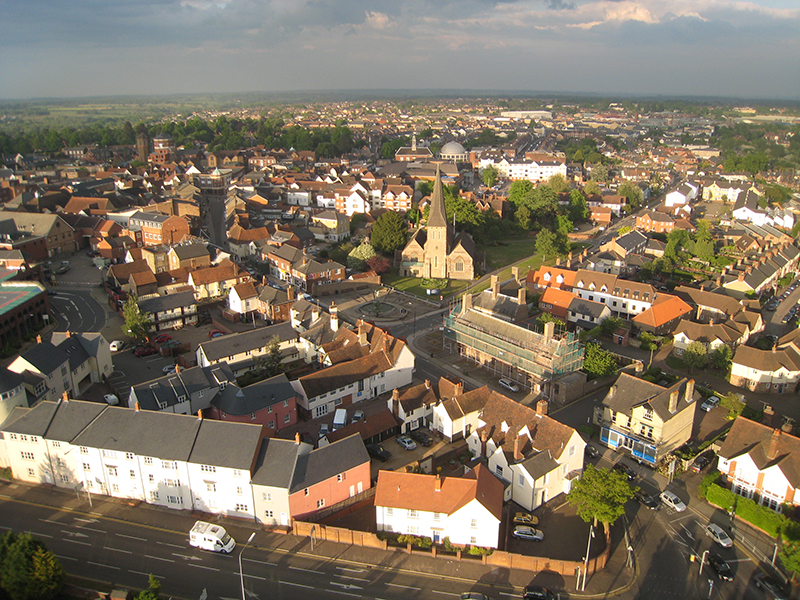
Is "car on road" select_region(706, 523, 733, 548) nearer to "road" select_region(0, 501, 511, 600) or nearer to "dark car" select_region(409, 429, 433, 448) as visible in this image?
"road" select_region(0, 501, 511, 600)

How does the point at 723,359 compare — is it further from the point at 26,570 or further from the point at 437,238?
the point at 26,570

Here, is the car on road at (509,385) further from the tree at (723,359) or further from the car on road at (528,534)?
the tree at (723,359)

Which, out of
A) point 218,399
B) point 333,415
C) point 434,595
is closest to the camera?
point 434,595

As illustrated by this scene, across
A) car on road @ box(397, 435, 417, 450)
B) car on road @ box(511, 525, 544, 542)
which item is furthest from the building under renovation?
car on road @ box(511, 525, 544, 542)

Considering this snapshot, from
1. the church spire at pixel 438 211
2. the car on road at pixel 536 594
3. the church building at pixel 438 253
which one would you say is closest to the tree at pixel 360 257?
the church building at pixel 438 253

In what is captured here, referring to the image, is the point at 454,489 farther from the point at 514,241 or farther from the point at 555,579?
the point at 514,241

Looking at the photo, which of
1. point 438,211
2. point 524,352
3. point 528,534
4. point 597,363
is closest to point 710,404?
point 597,363

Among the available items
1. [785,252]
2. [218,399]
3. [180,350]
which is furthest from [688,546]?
[785,252]
